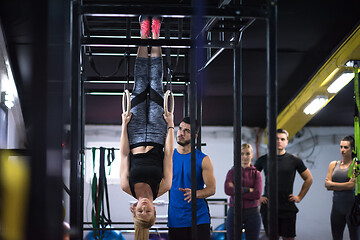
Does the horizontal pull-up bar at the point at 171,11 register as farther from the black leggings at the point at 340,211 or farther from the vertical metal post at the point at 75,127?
the black leggings at the point at 340,211

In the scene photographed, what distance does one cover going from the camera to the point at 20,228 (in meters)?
1.27

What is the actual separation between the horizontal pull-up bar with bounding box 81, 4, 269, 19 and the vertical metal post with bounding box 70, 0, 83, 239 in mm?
76

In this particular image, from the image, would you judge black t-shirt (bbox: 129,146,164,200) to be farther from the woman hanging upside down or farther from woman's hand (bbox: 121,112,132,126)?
woman's hand (bbox: 121,112,132,126)

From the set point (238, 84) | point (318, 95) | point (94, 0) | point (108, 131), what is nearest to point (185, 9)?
point (238, 84)

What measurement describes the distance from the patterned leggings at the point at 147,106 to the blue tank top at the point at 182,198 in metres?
0.27

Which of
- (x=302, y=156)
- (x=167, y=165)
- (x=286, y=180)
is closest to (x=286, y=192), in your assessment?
(x=286, y=180)

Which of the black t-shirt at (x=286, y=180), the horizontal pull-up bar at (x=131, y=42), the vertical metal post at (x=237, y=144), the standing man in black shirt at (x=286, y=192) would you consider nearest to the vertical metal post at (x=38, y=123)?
the horizontal pull-up bar at (x=131, y=42)

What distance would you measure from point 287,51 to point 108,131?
3.49 meters

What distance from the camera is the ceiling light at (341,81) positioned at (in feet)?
19.5

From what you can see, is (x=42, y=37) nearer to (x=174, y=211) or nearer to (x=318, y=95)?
(x=174, y=211)

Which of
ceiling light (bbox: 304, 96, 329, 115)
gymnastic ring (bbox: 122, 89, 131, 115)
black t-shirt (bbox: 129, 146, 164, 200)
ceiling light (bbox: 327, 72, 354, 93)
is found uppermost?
ceiling light (bbox: 327, 72, 354, 93)

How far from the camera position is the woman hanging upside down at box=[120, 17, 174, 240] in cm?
333

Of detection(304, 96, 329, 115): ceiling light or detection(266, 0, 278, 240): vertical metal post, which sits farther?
detection(304, 96, 329, 115): ceiling light

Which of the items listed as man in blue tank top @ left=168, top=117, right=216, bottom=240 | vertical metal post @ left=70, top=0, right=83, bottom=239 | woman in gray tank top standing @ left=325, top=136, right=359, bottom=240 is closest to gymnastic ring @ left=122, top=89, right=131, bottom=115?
man in blue tank top @ left=168, top=117, right=216, bottom=240
